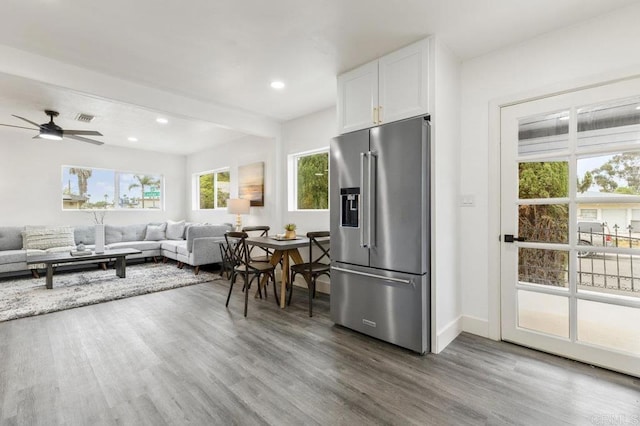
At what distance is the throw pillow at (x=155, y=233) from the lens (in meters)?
6.73

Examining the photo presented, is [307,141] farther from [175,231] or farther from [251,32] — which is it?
[175,231]

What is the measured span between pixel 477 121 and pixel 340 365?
2467 millimetres

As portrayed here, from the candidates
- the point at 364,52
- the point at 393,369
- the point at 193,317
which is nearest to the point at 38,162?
the point at 193,317

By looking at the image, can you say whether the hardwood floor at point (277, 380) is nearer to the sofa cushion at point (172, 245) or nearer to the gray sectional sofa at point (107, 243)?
the gray sectional sofa at point (107, 243)

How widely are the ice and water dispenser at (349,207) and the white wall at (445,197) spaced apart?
69 centimetres

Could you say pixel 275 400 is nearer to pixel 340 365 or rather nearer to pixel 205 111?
pixel 340 365

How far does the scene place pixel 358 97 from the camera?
2.88 metres

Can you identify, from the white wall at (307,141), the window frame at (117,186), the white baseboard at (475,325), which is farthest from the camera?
the window frame at (117,186)

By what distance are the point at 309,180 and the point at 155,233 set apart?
4.31 metres

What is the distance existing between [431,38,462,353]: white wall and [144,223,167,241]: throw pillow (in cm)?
640

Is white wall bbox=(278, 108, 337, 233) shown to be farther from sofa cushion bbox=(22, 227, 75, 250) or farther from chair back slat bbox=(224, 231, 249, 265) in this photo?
sofa cushion bbox=(22, 227, 75, 250)

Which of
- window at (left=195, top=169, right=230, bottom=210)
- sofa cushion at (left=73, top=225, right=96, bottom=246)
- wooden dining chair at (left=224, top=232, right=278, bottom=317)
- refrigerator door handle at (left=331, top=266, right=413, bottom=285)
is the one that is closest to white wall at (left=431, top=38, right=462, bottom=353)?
refrigerator door handle at (left=331, top=266, right=413, bottom=285)

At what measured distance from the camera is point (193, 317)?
3.21m

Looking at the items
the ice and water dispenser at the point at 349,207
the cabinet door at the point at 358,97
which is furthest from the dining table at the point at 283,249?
the cabinet door at the point at 358,97
